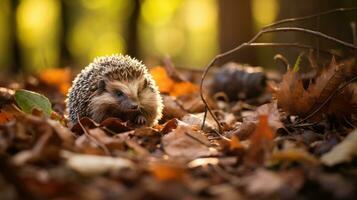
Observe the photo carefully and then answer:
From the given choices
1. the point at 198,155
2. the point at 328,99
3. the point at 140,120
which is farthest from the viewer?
the point at 140,120

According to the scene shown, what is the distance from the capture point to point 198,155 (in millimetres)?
3553

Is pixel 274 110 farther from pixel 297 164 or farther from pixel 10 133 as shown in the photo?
pixel 10 133

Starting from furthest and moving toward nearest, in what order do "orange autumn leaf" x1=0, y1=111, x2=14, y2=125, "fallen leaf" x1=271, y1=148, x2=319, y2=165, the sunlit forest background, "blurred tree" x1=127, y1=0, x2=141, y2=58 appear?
"blurred tree" x1=127, y1=0, x2=141, y2=58, the sunlit forest background, "orange autumn leaf" x1=0, y1=111, x2=14, y2=125, "fallen leaf" x1=271, y1=148, x2=319, y2=165

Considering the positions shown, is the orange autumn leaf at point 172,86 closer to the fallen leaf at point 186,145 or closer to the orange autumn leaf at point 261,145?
the fallen leaf at point 186,145

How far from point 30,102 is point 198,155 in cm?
178

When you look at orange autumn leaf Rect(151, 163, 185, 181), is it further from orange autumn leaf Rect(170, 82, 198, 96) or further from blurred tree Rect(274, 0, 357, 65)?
blurred tree Rect(274, 0, 357, 65)

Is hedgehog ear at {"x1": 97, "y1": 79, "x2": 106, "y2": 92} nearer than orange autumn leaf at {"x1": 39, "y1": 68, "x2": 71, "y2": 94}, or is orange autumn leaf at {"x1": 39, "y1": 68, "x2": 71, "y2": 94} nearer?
hedgehog ear at {"x1": 97, "y1": 79, "x2": 106, "y2": 92}

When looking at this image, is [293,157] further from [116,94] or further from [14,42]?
[14,42]

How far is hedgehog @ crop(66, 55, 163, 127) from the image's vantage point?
5.19m

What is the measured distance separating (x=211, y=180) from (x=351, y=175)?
0.80m

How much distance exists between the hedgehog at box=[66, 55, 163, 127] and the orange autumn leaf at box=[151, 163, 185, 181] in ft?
7.38

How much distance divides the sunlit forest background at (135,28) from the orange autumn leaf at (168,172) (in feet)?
8.74

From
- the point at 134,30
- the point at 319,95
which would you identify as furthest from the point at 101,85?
the point at 134,30

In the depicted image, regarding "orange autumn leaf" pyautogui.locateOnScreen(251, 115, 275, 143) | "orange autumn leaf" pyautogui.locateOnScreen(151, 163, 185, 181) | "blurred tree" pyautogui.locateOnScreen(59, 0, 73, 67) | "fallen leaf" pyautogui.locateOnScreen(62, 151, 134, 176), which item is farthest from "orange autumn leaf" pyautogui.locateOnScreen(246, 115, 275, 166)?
"blurred tree" pyautogui.locateOnScreen(59, 0, 73, 67)
